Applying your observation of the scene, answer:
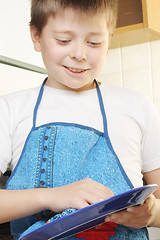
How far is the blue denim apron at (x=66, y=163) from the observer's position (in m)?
0.75

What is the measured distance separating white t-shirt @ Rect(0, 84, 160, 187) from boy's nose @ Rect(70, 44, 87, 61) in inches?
5.1

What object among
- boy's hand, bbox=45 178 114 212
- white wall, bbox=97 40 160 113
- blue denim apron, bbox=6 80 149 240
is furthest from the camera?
white wall, bbox=97 40 160 113

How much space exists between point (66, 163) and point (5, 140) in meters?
0.17

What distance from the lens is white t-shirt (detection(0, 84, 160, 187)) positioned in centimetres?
83

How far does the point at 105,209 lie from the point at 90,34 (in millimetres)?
426

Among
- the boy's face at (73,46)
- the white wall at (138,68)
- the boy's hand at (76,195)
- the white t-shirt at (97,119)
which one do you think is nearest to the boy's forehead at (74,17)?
the boy's face at (73,46)

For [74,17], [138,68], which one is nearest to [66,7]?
[74,17]

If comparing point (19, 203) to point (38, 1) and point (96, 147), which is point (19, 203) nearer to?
point (96, 147)

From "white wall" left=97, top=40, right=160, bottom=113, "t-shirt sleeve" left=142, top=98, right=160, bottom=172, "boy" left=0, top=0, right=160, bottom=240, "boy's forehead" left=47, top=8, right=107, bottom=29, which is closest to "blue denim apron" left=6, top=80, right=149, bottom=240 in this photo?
"boy" left=0, top=0, right=160, bottom=240

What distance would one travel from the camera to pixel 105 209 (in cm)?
54

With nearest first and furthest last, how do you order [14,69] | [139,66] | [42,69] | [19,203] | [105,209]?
[105,209], [19,203], [14,69], [42,69], [139,66]

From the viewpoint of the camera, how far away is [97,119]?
0.85 m

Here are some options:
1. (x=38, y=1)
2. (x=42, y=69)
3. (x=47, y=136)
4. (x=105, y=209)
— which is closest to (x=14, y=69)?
(x=42, y=69)

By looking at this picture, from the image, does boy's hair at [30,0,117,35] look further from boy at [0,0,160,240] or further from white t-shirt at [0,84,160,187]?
white t-shirt at [0,84,160,187]
